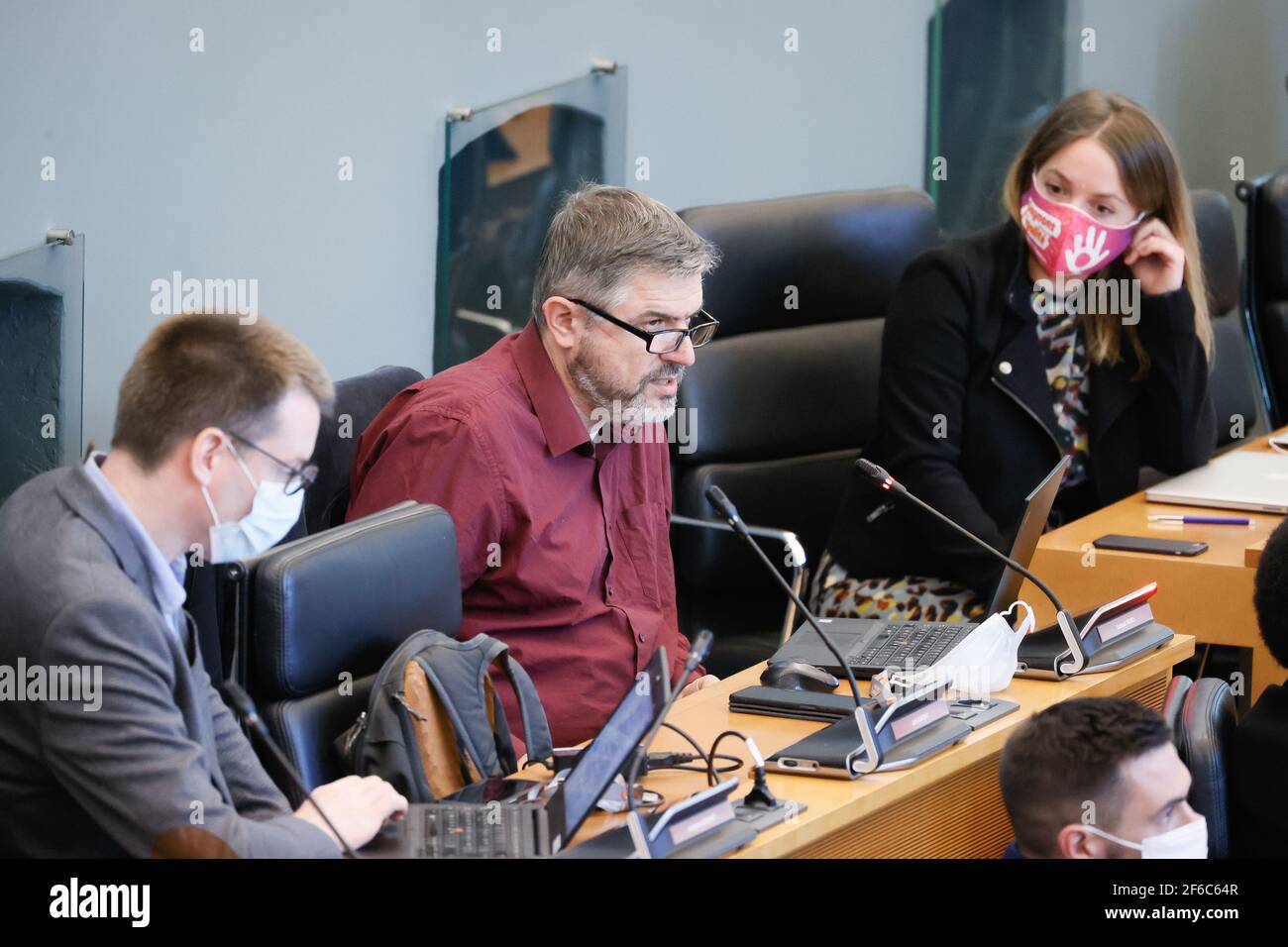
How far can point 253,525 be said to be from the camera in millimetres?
1596

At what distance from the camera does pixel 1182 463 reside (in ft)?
10.5

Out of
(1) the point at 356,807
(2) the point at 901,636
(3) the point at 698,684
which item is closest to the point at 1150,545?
(2) the point at 901,636

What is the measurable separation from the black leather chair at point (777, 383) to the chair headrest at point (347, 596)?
1.08 meters

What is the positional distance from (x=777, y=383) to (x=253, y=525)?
1.69 metres

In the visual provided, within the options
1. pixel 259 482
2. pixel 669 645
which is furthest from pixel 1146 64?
pixel 259 482

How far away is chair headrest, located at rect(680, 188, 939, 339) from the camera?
307cm

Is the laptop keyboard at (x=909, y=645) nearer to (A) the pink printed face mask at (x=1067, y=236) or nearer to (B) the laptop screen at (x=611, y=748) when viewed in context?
(B) the laptop screen at (x=611, y=748)

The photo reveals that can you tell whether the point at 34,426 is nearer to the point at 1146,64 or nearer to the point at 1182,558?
the point at 1182,558

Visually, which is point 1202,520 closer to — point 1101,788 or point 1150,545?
point 1150,545

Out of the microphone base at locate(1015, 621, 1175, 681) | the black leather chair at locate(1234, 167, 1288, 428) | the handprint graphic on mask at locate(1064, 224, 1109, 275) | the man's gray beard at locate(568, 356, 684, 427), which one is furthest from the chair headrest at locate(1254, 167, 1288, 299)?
the man's gray beard at locate(568, 356, 684, 427)

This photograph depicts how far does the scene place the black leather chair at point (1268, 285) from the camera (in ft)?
13.4

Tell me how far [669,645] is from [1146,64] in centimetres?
306

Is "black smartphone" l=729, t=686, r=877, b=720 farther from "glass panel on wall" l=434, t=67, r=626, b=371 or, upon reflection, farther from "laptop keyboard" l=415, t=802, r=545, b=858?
"glass panel on wall" l=434, t=67, r=626, b=371

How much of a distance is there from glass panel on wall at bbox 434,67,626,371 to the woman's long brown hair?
878mm
